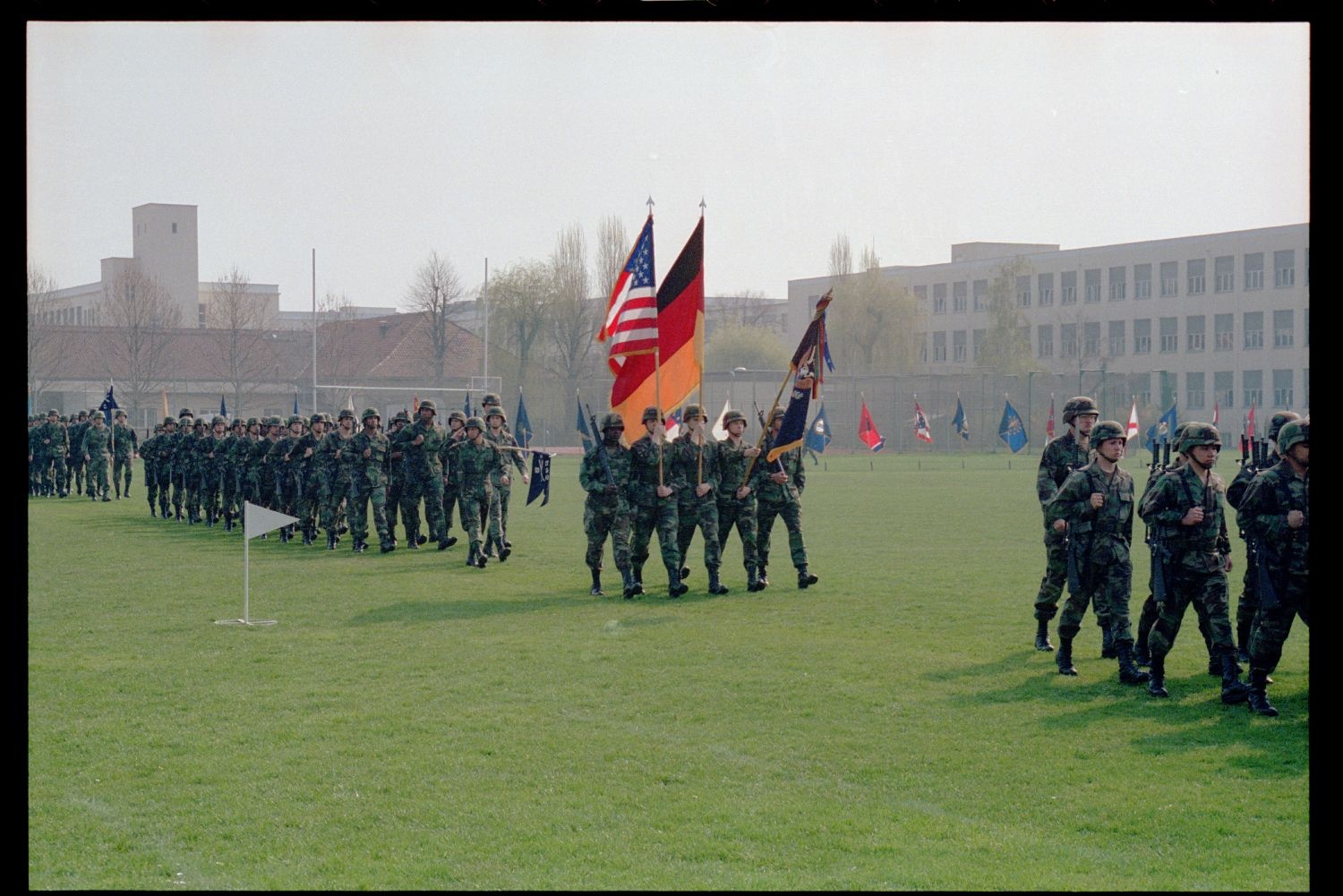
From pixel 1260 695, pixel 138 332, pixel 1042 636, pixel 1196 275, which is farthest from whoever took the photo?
pixel 1196 275

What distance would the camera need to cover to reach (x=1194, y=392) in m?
72.9

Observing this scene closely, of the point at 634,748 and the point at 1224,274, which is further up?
the point at 1224,274

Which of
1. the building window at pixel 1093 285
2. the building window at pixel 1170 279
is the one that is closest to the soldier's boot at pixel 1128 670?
the building window at pixel 1170 279

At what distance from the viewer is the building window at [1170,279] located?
73.1 m

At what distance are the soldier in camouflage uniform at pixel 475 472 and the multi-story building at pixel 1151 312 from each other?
4796 cm

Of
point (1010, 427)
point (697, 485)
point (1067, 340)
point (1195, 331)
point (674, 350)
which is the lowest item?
point (697, 485)

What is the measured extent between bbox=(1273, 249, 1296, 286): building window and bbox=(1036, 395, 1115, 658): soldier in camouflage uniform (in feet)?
194

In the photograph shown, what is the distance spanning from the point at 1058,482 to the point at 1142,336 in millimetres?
66786

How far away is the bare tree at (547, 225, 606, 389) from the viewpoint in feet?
250

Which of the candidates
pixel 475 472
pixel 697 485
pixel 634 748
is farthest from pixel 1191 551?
pixel 475 472

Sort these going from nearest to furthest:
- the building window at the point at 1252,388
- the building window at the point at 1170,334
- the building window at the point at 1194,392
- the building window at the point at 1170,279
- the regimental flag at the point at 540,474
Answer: the regimental flag at the point at 540,474 < the building window at the point at 1252,388 < the building window at the point at 1194,392 < the building window at the point at 1170,279 < the building window at the point at 1170,334

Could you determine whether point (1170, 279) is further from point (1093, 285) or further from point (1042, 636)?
point (1042, 636)

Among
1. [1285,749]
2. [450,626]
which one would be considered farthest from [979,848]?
[450,626]

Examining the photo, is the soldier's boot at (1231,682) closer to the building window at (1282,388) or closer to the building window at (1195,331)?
the building window at (1282,388)
